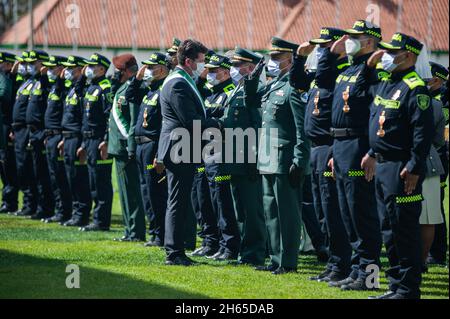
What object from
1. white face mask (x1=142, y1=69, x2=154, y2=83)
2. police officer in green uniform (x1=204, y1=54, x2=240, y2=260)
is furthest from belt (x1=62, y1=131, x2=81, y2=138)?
police officer in green uniform (x1=204, y1=54, x2=240, y2=260)

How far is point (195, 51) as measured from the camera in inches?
466

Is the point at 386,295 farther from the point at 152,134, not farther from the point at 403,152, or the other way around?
the point at 152,134

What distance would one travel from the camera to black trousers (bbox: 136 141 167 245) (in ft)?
45.1

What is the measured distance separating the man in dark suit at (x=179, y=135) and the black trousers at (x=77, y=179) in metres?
4.64

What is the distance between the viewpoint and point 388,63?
31.2ft

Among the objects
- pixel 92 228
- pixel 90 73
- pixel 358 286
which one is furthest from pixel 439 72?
pixel 92 228

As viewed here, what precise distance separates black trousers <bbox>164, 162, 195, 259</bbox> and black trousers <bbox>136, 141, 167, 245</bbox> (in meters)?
1.88

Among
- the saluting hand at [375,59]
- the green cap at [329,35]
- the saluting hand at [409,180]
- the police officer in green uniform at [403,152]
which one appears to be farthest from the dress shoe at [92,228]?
the saluting hand at [409,180]

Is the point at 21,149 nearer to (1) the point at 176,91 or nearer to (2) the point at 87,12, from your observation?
(1) the point at 176,91

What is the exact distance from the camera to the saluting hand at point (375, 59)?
32.1ft

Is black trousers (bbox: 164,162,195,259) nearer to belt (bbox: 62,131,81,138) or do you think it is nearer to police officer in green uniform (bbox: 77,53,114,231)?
police officer in green uniform (bbox: 77,53,114,231)

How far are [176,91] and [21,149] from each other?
698cm

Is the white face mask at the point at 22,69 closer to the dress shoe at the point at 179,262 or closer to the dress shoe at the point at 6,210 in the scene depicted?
the dress shoe at the point at 6,210

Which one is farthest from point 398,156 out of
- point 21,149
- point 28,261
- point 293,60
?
point 21,149
